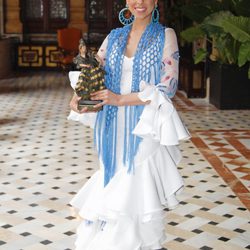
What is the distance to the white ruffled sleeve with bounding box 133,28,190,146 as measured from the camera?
300 centimetres

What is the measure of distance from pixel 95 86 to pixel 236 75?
740 cm

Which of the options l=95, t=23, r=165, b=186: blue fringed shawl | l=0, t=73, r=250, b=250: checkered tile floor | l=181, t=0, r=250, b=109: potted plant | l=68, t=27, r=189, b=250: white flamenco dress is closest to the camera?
l=95, t=23, r=165, b=186: blue fringed shawl

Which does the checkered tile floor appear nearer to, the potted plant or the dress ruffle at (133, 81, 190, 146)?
the potted plant

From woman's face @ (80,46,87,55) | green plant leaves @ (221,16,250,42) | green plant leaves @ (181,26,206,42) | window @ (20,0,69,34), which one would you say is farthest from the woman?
window @ (20,0,69,34)

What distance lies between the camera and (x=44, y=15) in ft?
53.8

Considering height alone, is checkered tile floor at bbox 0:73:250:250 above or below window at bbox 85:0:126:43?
below

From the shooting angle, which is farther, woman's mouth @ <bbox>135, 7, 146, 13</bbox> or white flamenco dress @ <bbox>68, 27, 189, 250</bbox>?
white flamenco dress @ <bbox>68, 27, 189, 250</bbox>

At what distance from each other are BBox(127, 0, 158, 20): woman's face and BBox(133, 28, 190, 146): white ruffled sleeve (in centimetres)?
16

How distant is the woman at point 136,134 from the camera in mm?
3037

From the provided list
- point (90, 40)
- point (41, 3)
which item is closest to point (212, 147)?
point (90, 40)

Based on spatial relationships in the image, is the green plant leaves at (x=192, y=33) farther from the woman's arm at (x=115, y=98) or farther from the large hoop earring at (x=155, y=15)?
the woman's arm at (x=115, y=98)

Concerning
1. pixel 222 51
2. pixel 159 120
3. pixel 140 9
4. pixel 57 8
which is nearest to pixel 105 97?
pixel 159 120

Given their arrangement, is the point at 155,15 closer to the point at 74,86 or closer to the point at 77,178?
the point at 74,86

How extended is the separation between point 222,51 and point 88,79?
702 centimetres
